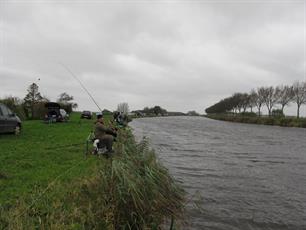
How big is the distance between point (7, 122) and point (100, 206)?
11.8m

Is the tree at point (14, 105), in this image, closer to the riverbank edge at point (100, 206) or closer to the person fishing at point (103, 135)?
the person fishing at point (103, 135)

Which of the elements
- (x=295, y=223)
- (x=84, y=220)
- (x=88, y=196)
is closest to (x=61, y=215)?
(x=84, y=220)

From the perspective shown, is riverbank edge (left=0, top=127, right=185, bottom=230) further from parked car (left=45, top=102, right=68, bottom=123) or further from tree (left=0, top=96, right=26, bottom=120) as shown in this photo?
tree (left=0, top=96, right=26, bottom=120)

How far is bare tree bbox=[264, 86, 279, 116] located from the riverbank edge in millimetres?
68208

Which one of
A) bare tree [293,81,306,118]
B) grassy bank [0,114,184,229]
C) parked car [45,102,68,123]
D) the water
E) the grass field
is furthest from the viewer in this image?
bare tree [293,81,306,118]

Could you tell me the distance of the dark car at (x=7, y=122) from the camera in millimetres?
14602

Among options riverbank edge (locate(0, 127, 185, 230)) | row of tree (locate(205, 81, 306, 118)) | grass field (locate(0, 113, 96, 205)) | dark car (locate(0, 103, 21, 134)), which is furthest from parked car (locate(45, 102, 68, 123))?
row of tree (locate(205, 81, 306, 118))

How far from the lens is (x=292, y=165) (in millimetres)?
13359

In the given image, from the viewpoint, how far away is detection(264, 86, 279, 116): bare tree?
68.4 meters

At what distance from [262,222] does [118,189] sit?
12.0ft

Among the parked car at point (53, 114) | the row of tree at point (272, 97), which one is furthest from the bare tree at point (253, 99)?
the parked car at point (53, 114)

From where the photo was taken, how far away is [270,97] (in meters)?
70.2

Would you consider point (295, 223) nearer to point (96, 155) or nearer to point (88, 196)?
point (88, 196)

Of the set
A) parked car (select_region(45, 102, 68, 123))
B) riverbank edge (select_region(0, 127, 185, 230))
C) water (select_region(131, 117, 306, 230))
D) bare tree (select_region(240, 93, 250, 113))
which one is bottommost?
water (select_region(131, 117, 306, 230))
